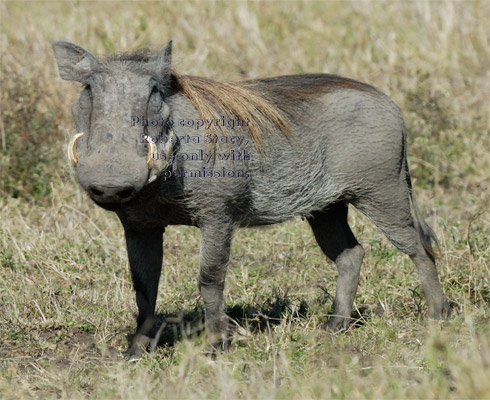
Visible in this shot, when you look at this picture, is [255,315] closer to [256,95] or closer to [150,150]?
[256,95]

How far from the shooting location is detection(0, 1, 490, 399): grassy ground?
313cm

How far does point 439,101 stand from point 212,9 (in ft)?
9.62

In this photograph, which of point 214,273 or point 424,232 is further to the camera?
point 424,232

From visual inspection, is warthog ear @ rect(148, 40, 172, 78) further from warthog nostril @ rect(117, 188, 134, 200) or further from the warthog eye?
warthog nostril @ rect(117, 188, 134, 200)

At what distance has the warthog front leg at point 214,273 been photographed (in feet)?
11.9

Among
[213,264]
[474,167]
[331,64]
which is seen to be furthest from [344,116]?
[331,64]

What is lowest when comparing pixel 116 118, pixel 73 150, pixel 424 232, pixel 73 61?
pixel 424 232

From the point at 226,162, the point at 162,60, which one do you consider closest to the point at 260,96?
the point at 226,162

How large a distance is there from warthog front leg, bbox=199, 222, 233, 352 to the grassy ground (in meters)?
0.12

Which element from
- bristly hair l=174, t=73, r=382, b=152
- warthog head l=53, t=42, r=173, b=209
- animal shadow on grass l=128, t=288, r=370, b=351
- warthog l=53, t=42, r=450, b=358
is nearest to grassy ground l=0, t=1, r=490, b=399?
animal shadow on grass l=128, t=288, r=370, b=351

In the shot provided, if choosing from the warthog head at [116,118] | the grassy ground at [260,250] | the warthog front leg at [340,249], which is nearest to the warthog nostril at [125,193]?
the warthog head at [116,118]

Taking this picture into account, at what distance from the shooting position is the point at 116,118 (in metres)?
3.23

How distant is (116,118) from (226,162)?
0.58 meters

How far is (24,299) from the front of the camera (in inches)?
163
